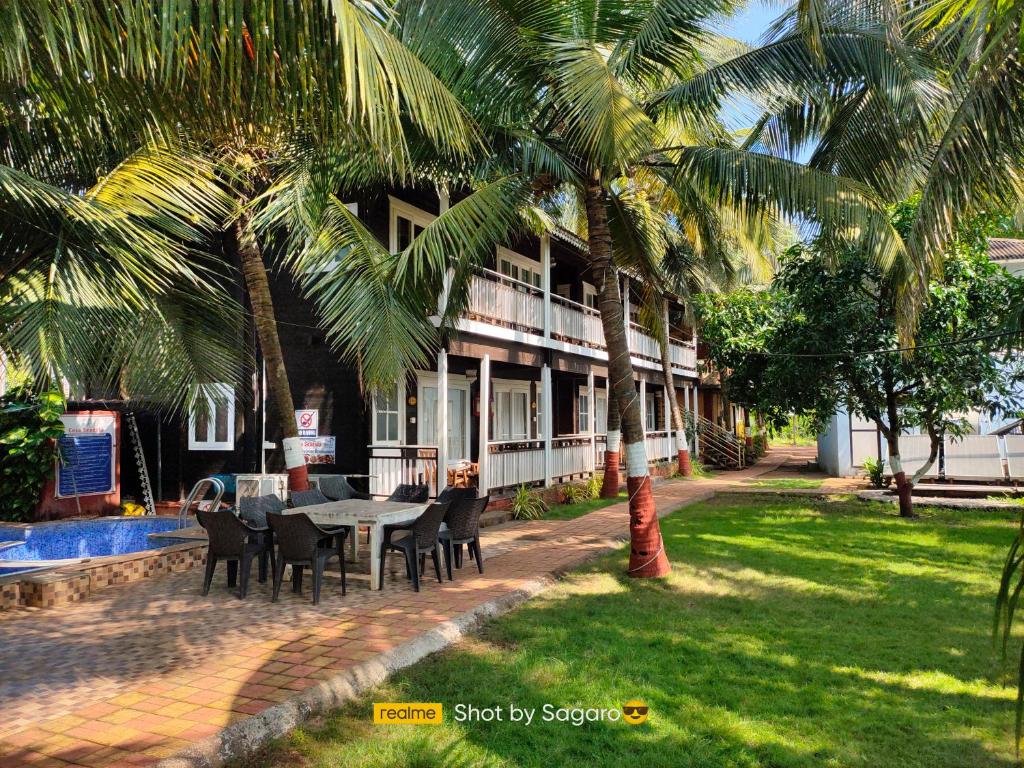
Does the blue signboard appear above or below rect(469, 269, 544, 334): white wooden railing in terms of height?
below

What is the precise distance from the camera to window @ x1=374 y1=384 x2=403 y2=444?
12508 mm

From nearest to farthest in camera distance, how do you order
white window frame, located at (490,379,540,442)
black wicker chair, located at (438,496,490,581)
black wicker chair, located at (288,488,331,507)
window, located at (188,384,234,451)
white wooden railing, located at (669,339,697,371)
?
black wicker chair, located at (438,496,490,581)
black wicker chair, located at (288,488,331,507)
window, located at (188,384,234,451)
white window frame, located at (490,379,540,442)
white wooden railing, located at (669,339,697,371)

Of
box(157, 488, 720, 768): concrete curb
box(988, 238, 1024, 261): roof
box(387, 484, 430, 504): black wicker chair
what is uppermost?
box(988, 238, 1024, 261): roof

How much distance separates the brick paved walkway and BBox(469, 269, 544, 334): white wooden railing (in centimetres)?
584

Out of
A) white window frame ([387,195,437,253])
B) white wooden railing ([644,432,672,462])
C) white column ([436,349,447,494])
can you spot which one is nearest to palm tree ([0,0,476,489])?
white column ([436,349,447,494])

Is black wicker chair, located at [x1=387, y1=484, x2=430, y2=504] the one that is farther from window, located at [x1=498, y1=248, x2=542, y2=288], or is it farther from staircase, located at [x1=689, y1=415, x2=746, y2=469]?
staircase, located at [x1=689, y1=415, x2=746, y2=469]

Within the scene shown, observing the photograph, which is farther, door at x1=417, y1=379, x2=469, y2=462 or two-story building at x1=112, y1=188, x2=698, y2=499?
door at x1=417, y1=379, x2=469, y2=462

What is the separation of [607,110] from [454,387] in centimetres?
956

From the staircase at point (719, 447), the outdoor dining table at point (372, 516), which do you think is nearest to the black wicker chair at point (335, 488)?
the outdoor dining table at point (372, 516)

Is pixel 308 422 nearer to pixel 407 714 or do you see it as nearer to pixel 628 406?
pixel 628 406

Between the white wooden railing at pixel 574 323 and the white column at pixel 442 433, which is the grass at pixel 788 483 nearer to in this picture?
the white wooden railing at pixel 574 323

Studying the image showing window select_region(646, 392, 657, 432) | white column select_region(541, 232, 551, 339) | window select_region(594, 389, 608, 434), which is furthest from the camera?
window select_region(646, 392, 657, 432)

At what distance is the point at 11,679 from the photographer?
461cm

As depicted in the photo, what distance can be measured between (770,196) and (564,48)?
270cm
